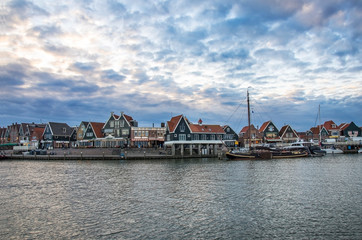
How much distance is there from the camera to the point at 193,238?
14734mm

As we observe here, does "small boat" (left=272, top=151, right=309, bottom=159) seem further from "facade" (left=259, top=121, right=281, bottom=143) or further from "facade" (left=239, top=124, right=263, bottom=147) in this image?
"facade" (left=259, top=121, right=281, bottom=143)

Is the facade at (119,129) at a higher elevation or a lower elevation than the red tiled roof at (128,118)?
lower

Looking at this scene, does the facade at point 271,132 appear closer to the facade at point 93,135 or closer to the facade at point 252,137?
the facade at point 252,137

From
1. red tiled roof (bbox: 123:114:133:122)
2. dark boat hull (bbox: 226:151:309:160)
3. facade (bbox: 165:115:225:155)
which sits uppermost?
red tiled roof (bbox: 123:114:133:122)

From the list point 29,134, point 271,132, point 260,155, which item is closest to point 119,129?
point 260,155

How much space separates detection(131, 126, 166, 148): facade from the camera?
84.2 metres

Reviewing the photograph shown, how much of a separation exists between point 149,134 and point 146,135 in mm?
970

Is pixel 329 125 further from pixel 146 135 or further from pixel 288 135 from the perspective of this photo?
pixel 146 135

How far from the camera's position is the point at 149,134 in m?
84.9

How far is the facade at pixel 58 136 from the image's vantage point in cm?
10319

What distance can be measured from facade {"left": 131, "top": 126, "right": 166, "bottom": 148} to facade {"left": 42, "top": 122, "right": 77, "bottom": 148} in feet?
108

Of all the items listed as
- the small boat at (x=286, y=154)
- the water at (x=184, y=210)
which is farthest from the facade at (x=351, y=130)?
the water at (x=184, y=210)

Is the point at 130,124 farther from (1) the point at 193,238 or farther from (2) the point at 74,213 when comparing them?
(1) the point at 193,238

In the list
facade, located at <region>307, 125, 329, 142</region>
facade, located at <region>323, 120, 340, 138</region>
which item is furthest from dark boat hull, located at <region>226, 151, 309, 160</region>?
facade, located at <region>323, 120, 340, 138</region>
